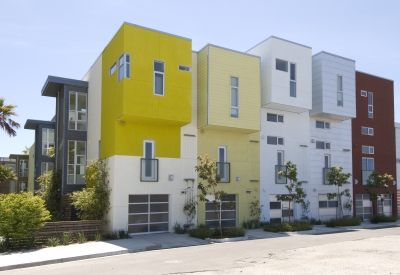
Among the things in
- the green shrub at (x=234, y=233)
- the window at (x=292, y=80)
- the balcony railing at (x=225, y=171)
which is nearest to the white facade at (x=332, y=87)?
the window at (x=292, y=80)

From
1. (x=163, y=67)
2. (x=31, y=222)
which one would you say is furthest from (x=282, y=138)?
(x=31, y=222)

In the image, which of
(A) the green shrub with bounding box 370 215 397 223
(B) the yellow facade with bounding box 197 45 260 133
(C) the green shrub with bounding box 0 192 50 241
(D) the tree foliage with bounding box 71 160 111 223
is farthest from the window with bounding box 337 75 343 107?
(C) the green shrub with bounding box 0 192 50 241

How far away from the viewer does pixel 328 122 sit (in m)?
27.7

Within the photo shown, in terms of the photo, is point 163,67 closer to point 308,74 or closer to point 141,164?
point 141,164

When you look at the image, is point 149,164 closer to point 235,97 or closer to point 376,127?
point 235,97

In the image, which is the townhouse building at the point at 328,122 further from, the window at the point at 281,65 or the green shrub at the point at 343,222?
the window at the point at 281,65

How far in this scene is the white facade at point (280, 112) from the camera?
23.9 metres

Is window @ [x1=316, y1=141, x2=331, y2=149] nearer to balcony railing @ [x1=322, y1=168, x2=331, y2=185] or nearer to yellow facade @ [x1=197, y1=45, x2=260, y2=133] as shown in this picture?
balcony railing @ [x1=322, y1=168, x2=331, y2=185]

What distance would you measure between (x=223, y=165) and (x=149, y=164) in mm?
4376

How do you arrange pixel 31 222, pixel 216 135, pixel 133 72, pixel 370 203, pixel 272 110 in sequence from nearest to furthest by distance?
1. pixel 31 222
2. pixel 133 72
3. pixel 216 135
4. pixel 272 110
5. pixel 370 203

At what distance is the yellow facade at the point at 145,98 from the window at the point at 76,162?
3125 millimetres

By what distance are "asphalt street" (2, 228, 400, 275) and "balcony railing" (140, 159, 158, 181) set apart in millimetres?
5171

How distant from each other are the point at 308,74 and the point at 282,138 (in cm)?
417

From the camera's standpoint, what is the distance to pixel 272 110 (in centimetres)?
2484
